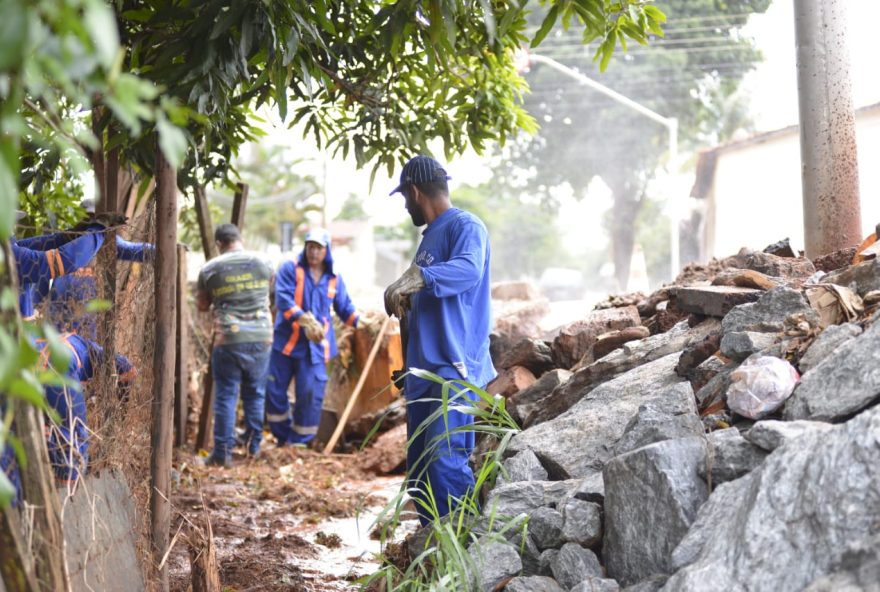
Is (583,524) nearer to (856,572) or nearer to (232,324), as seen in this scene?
(856,572)

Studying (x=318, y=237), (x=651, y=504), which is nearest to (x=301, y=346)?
(x=318, y=237)

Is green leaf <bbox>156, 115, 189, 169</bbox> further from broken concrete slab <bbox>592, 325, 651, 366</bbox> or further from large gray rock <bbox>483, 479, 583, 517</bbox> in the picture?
broken concrete slab <bbox>592, 325, 651, 366</bbox>

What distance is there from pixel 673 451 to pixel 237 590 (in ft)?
7.81

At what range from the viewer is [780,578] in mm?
2684

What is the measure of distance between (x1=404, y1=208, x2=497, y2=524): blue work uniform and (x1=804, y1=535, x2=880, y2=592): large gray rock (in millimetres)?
2336

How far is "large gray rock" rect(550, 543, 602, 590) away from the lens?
3.41 metres

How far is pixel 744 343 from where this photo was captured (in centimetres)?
408

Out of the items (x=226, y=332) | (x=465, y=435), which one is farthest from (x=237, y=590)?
(x=226, y=332)

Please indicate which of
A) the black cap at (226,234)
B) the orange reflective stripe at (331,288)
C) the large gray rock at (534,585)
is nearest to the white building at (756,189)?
the orange reflective stripe at (331,288)

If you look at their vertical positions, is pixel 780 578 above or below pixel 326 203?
below

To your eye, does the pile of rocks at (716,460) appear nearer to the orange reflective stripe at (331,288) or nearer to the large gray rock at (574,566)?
the large gray rock at (574,566)

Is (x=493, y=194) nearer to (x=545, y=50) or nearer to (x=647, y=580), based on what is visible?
(x=545, y=50)

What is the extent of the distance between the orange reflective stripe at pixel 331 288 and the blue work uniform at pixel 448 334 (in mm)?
4180

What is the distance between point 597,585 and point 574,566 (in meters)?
0.25
